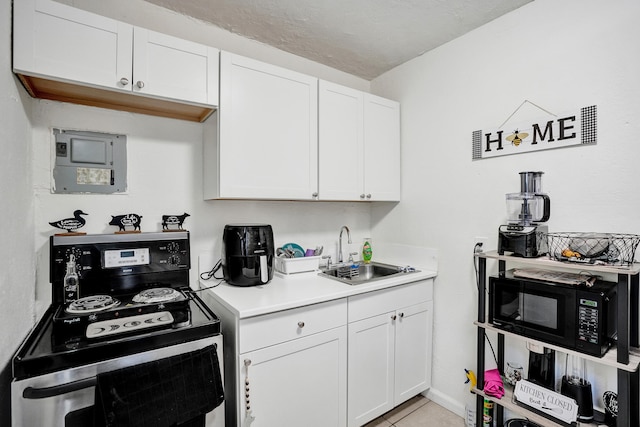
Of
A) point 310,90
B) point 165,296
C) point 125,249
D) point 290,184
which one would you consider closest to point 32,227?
point 125,249

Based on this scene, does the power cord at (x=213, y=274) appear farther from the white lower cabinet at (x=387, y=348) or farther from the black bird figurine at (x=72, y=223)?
the white lower cabinet at (x=387, y=348)

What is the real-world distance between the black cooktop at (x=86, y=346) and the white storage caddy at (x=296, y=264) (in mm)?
666

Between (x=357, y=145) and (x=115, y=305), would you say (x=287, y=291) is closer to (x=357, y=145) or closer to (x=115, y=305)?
(x=115, y=305)

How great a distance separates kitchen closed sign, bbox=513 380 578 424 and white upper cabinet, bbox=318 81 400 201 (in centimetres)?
137

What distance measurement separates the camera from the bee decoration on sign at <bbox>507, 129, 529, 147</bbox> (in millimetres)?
1724

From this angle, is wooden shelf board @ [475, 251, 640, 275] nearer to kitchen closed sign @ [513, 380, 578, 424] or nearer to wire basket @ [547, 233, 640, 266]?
wire basket @ [547, 233, 640, 266]

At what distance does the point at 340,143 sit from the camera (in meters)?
2.07

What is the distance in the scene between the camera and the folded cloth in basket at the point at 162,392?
101cm

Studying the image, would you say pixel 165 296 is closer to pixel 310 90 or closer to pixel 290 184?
pixel 290 184

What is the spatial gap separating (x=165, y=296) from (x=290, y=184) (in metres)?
0.89

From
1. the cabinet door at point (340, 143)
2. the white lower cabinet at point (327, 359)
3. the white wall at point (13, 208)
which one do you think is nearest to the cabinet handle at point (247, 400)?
the white lower cabinet at point (327, 359)

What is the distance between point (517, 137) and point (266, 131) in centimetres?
143

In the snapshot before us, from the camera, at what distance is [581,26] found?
1.52 metres

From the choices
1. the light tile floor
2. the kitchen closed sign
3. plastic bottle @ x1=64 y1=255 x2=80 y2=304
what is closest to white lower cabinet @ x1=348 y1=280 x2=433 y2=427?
the light tile floor
